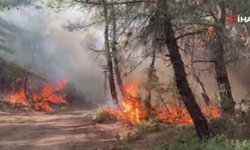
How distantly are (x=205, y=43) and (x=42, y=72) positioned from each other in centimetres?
2768

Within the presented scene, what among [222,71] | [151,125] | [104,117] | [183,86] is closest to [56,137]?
[151,125]

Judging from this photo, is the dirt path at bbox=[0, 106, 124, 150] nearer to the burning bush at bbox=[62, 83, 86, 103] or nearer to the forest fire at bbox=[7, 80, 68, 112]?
the forest fire at bbox=[7, 80, 68, 112]

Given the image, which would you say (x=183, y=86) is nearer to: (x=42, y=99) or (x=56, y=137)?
(x=56, y=137)

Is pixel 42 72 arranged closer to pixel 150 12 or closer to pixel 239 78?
pixel 239 78

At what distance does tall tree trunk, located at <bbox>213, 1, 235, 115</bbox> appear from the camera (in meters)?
9.55

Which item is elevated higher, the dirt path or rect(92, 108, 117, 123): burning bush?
rect(92, 108, 117, 123): burning bush

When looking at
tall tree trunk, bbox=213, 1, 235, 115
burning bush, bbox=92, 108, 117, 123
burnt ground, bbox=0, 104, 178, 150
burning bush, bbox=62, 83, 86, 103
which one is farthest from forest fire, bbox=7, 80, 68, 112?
tall tree trunk, bbox=213, 1, 235, 115

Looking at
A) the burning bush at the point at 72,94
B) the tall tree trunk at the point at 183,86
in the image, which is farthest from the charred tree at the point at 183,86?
the burning bush at the point at 72,94

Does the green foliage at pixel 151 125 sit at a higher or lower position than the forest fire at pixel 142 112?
lower

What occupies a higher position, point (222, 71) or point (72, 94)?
point (222, 71)

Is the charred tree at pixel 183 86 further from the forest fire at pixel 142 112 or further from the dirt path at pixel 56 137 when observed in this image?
the forest fire at pixel 142 112

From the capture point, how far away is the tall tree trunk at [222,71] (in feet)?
31.3

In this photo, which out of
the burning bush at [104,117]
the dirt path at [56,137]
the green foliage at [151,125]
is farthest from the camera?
the burning bush at [104,117]

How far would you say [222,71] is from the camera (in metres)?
11.4
